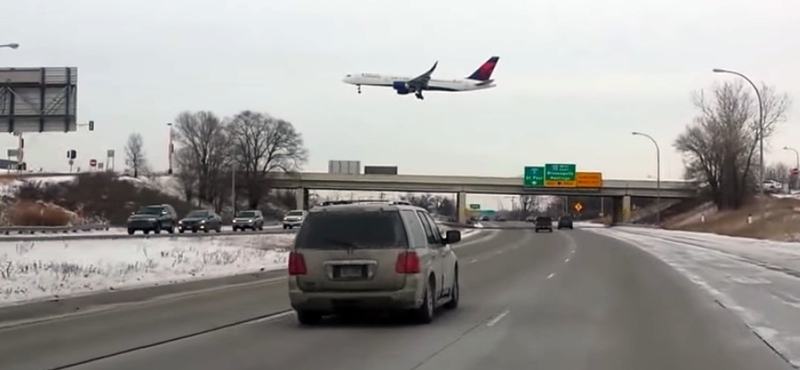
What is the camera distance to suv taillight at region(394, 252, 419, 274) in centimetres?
1593

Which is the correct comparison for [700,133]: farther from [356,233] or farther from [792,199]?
[356,233]

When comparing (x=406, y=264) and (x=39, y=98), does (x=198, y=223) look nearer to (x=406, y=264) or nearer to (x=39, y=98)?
(x=39, y=98)

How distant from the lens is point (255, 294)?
77.2 feet

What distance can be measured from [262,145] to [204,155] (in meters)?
7.24

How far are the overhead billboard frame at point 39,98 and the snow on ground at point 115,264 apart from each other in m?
4.56

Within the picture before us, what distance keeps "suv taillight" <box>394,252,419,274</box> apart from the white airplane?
63970 millimetres

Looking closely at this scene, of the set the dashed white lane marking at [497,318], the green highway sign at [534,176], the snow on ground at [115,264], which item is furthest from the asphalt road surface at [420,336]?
the green highway sign at [534,176]

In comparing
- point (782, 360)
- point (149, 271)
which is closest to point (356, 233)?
point (782, 360)

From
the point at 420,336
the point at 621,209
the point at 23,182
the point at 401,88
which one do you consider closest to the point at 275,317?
the point at 420,336

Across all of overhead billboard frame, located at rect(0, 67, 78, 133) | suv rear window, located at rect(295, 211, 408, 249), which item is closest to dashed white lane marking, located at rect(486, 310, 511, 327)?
suv rear window, located at rect(295, 211, 408, 249)

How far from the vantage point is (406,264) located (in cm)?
1596

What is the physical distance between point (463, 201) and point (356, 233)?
113m

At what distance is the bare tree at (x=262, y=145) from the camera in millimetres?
131500

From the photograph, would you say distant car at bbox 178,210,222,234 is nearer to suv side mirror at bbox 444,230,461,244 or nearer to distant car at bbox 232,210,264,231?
distant car at bbox 232,210,264,231
